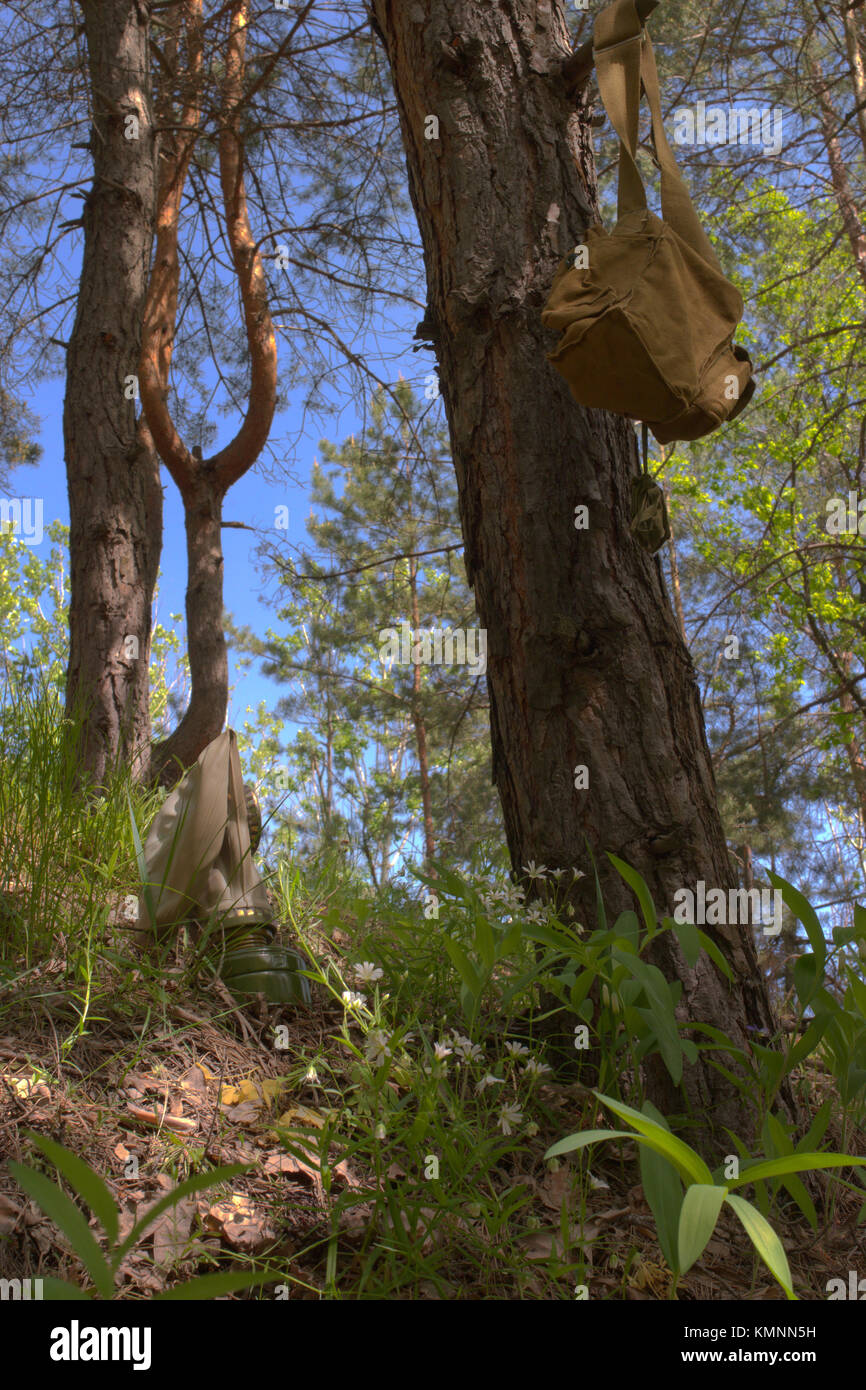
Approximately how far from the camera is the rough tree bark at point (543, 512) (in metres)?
1.95

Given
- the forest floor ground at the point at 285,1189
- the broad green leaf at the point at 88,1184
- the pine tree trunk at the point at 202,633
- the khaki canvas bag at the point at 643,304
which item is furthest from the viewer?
the pine tree trunk at the point at 202,633

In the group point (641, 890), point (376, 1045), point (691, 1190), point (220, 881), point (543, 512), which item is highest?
point (543, 512)

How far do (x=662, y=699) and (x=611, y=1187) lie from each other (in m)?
0.98

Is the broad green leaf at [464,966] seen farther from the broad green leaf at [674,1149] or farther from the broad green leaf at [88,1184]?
the broad green leaf at [88,1184]

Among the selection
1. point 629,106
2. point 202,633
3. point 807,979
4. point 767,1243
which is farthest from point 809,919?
point 202,633

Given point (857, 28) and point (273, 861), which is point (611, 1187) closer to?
point (273, 861)

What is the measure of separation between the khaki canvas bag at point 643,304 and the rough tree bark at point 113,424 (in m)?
2.59

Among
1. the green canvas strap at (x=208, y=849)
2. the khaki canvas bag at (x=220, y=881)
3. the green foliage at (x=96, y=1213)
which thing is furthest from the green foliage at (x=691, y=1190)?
the green canvas strap at (x=208, y=849)

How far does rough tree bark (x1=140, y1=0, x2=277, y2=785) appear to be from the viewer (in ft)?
19.3

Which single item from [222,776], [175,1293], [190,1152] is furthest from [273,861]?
[175,1293]

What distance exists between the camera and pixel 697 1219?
0.87 m

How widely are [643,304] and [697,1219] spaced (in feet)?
5.06

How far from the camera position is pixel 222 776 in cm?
222

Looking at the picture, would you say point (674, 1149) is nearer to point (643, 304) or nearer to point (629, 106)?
point (643, 304)
